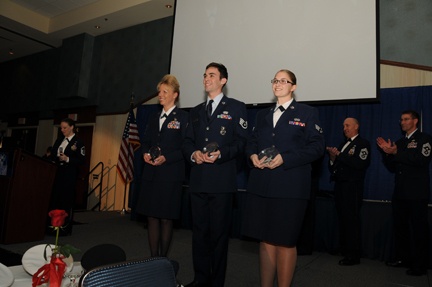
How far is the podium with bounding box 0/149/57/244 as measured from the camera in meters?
3.47

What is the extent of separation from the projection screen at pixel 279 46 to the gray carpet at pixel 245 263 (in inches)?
70.3

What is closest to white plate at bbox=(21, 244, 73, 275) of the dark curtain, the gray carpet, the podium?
the gray carpet

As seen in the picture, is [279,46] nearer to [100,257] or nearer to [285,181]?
[285,181]

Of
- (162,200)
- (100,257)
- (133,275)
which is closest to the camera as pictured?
(133,275)

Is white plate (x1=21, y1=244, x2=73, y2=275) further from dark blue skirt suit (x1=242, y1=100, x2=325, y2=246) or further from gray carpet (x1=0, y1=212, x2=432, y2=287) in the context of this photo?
gray carpet (x1=0, y1=212, x2=432, y2=287)

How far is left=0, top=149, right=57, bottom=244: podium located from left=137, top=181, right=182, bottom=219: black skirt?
5.76 feet

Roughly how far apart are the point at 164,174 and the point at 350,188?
217cm

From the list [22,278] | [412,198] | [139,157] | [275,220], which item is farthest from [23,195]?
[412,198]

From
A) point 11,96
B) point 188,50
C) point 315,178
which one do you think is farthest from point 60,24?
point 315,178

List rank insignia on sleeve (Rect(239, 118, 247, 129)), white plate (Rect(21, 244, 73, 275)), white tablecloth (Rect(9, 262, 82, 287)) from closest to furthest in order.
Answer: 1. white tablecloth (Rect(9, 262, 82, 287))
2. white plate (Rect(21, 244, 73, 275))
3. rank insignia on sleeve (Rect(239, 118, 247, 129))

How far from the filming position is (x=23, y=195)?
358 cm

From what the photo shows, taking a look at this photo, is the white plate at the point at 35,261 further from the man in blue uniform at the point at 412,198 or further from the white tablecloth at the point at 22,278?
the man in blue uniform at the point at 412,198

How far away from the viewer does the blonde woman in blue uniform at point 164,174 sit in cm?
251

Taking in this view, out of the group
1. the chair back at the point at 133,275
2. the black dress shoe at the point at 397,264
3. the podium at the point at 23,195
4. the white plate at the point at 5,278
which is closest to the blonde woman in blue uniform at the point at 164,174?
the white plate at the point at 5,278
